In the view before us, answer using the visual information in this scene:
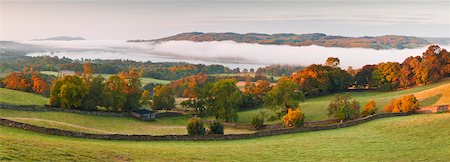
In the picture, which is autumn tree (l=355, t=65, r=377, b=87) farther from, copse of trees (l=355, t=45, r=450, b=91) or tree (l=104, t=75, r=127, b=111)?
tree (l=104, t=75, r=127, b=111)

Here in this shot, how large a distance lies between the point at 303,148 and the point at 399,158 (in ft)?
24.7

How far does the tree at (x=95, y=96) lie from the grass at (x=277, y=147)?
1024 inches

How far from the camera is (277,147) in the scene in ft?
115

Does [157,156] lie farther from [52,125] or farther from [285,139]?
[52,125]

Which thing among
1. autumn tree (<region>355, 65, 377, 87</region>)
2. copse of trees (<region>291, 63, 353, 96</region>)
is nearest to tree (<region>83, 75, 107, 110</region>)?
copse of trees (<region>291, 63, 353, 96</region>)

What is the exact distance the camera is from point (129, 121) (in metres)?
59.2

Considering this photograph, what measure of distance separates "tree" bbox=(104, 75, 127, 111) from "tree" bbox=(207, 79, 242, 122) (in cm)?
1396

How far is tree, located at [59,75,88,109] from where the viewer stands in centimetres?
5953

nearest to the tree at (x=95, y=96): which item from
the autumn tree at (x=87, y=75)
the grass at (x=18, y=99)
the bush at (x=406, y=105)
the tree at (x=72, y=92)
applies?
the tree at (x=72, y=92)

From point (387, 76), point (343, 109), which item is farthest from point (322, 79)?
point (343, 109)

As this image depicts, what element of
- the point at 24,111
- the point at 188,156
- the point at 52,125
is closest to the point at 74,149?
the point at 188,156

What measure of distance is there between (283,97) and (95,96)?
28.7m

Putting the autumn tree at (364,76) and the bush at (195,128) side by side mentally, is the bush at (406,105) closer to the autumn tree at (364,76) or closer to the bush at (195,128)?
the bush at (195,128)

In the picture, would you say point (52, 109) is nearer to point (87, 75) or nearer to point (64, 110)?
point (64, 110)
